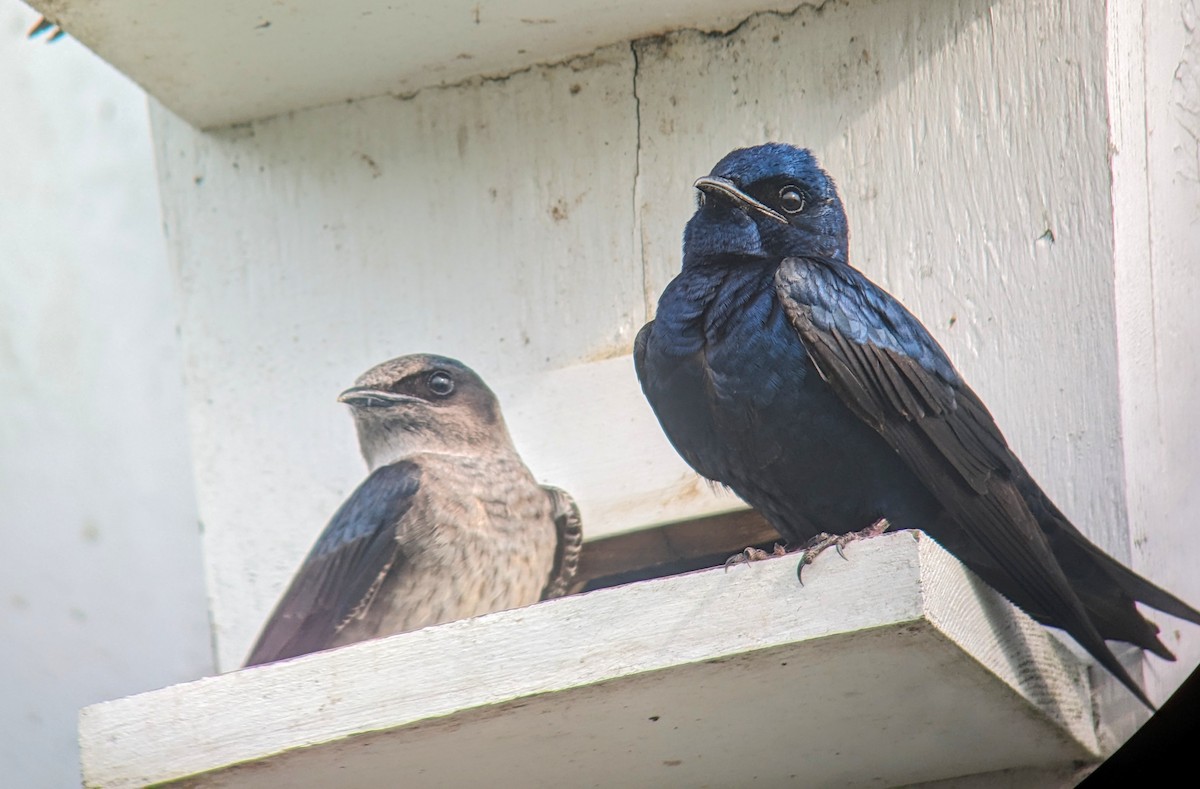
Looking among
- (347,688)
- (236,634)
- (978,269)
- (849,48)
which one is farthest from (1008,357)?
(236,634)

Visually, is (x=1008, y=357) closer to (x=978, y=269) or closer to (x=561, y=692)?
(x=978, y=269)

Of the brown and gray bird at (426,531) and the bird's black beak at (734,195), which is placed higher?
the bird's black beak at (734,195)

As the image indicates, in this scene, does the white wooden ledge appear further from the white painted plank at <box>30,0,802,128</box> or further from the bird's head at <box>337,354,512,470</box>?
the white painted plank at <box>30,0,802,128</box>

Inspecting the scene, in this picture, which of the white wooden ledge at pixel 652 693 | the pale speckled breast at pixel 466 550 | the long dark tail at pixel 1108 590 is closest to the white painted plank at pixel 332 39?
the pale speckled breast at pixel 466 550

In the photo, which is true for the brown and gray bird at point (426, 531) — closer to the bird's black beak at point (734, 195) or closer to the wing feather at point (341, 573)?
the wing feather at point (341, 573)

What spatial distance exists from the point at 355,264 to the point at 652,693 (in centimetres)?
98

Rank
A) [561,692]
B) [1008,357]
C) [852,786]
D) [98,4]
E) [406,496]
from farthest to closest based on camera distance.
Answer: [406,496] < [98,4] < [1008,357] < [852,786] < [561,692]

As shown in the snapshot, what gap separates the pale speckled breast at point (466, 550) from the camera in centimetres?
217

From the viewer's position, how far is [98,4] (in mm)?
2061

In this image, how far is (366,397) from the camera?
2256 mm

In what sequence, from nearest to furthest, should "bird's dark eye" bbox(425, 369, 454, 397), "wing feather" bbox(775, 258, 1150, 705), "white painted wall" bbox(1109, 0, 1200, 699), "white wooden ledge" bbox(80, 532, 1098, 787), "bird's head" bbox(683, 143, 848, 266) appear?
1. "white wooden ledge" bbox(80, 532, 1098, 787)
2. "wing feather" bbox(775, 258, 1150, 705)
3. "white painted wall" bbox(1109, 0, 1200, 699)
4. "bird's head" bbox(683, 143, 848, 266)
5. "bird's dark eye" bbox(425, 369, 454, 397)

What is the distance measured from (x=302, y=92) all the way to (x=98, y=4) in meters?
0.32

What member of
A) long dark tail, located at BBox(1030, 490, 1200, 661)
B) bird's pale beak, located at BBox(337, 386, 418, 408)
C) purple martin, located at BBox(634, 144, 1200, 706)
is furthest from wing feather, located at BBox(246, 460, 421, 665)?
long dark tail, located at BBox(1030, 490, 1200, 661)

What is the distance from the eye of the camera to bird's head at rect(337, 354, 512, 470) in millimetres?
2262
